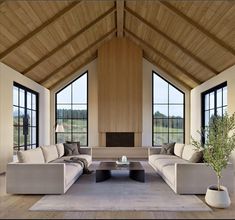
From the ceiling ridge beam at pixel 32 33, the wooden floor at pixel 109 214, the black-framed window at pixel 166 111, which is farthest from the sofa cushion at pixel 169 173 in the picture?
the black-framed window at pixel 166 111

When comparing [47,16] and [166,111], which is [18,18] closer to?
[47,16]

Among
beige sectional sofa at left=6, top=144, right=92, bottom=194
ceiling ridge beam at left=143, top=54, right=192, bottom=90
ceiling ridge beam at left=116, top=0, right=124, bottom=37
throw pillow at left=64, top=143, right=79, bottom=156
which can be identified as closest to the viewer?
beige sectional sofa at left=6, top=144, right=92, bottom=194

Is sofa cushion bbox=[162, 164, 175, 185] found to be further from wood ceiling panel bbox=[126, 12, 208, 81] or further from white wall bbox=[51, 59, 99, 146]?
white wall bbox=[51, 59, 99, 146]

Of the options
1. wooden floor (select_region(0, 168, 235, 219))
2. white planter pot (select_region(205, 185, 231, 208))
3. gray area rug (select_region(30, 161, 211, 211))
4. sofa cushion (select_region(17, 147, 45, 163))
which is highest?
sofa cushion (select_region(17, 147, 45, 163))

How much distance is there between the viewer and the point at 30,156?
5.99 meters

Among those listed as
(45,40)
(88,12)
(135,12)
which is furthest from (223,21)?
(45,40)

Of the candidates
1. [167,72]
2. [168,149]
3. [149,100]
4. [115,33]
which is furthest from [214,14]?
[149,100]

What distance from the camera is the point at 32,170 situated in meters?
5.35

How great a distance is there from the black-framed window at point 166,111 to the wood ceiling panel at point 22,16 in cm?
671

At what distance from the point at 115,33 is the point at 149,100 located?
3322mm

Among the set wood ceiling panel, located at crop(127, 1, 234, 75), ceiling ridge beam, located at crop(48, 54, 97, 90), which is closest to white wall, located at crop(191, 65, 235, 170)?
wood ceiling panel, located at crop(127, 1, 234, 75)

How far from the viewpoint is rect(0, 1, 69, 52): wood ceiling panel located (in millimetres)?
6473

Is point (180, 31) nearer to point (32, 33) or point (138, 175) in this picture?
point (32, 33)

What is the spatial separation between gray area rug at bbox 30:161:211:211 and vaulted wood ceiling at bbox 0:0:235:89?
406 centimetres
